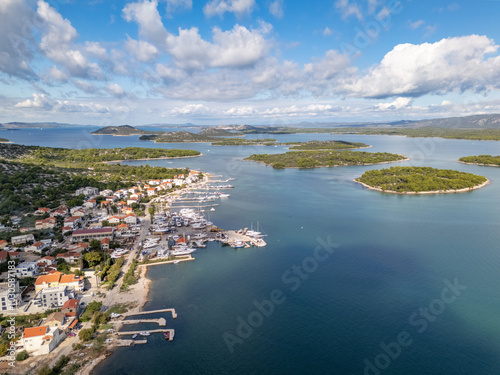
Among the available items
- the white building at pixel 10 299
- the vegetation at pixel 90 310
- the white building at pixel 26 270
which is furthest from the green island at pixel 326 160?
the white building at pixel 10 299

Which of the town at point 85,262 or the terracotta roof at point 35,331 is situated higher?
the terracotta roof at point 35,331

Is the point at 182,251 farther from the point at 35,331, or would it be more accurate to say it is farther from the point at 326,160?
the point at 326,160

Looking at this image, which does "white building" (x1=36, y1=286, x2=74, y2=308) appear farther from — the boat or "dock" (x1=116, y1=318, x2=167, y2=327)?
the boat

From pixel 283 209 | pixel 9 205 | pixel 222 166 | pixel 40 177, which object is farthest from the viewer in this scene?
pixel 222 166

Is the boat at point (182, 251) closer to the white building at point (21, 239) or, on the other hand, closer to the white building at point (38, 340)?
the white building at point (38, 340)

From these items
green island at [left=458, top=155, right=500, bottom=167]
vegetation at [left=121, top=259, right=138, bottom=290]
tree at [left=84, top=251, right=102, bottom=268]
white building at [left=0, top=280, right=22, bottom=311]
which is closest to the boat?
vegetation at [left=121, top=259, right=138, bottom=290]

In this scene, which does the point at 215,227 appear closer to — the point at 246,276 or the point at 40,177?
the point at 246,276

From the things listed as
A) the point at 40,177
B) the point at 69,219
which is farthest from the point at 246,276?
the point at 40,177
